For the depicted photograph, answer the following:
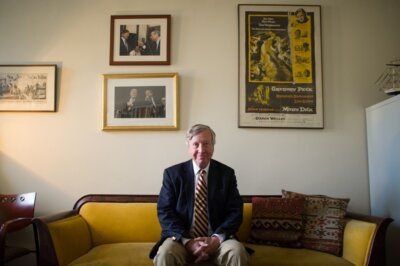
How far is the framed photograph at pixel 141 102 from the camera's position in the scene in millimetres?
2738

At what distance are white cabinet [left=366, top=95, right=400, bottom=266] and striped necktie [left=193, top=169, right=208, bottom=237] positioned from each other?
4.48 feet

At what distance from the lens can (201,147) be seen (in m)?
2.02

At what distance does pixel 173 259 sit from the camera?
1.75 meters

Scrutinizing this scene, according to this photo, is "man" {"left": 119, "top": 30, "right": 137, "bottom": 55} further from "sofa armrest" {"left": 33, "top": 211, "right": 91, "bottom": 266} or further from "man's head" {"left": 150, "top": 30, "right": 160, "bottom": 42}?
"sofa armrest" {"left": 33, "top": 211, "right": 91, "bottom": 266}

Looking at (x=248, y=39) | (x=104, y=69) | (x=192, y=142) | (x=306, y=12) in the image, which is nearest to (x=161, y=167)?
(x=192, y=142)

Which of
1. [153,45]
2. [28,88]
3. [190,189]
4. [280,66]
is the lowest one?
[190,189]

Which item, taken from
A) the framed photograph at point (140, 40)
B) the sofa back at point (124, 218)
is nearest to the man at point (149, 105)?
the framed photograph at point (140, 40)

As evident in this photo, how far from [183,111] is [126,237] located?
1.09 meters

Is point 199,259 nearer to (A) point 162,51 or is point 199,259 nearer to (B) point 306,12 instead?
(A) point 162,51

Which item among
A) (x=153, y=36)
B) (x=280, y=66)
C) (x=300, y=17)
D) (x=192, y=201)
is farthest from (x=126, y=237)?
(x=300, y=17)

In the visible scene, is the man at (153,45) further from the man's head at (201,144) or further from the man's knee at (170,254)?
the man's knee at (170,254)

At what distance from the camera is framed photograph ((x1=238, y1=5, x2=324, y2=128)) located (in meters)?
2.72

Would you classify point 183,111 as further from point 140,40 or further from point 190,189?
point 190,189

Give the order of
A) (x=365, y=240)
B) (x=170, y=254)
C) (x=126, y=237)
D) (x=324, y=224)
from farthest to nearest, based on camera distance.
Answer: (x=126, y=237)
(x=324, y=224)
(x=365, y=240)
(x=170, y=254)
